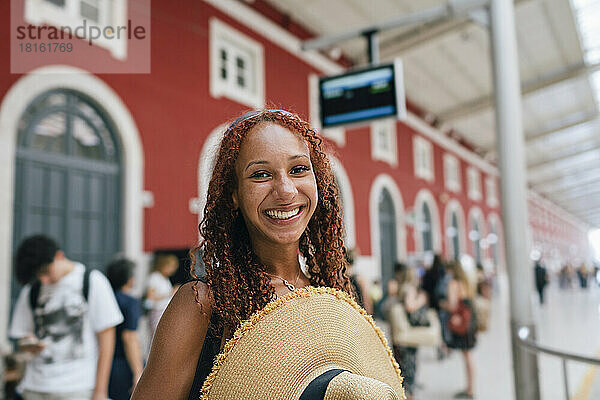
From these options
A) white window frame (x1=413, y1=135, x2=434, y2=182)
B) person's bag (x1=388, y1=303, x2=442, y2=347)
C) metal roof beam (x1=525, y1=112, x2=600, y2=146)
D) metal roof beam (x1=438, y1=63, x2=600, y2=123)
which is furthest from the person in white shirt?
metal roof beam (x1=525, y1=112, x2=600, y2=146)

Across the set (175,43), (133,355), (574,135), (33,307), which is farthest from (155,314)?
(574,135)

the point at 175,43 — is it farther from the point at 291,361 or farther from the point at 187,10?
the point at 291,361

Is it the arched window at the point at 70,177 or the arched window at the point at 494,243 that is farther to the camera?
the arched window at the point at 494,243

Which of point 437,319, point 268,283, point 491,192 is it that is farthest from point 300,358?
point 491,192

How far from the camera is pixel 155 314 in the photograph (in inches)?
186

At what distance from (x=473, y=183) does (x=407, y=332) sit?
17953mm

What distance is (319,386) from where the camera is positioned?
0.77m

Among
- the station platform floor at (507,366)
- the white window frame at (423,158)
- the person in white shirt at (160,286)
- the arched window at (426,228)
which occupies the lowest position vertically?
the station platform floor at (507,366)

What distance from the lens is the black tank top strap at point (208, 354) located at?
87 cm

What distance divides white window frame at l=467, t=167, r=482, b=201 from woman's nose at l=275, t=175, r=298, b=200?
21726 mm

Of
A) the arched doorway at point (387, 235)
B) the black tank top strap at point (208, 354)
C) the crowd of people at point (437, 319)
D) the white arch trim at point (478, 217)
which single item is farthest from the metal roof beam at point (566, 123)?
the black tank top strap at point (208, 354)

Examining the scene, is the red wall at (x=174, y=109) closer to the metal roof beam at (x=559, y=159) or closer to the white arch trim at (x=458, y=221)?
the white arch trim at (x=458, y=221)

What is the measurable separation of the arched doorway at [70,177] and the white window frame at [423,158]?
1112 cm

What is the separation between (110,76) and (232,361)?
682 cm
